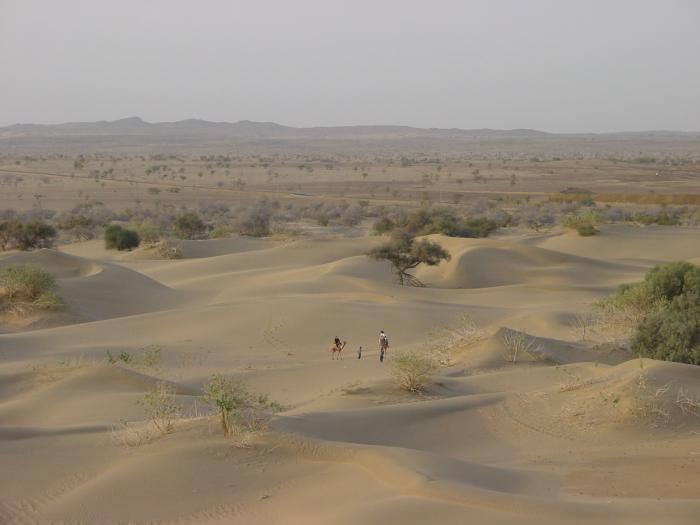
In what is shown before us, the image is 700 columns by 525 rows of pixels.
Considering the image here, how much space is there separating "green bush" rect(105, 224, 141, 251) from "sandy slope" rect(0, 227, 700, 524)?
14845 mm

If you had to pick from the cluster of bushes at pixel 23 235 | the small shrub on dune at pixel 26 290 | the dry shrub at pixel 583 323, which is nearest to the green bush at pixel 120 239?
the cluster of bushes at pixel 23 235

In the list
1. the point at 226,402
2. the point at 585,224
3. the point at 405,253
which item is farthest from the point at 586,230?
the point at 226,402

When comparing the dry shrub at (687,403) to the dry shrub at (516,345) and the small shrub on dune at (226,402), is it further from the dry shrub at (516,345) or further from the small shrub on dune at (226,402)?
the small shrub on dune at (226,402)

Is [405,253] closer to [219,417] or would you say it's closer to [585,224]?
[585,224]

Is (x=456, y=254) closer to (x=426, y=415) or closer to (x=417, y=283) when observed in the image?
(x=417, y=283)

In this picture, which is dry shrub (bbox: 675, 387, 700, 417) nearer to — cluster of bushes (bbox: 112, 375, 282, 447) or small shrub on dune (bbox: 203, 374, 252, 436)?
cluster of bushes (bbox: 112, 375, 282, 447)

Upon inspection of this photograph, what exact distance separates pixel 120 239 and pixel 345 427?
29813mm

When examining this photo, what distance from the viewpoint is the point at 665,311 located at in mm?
16156

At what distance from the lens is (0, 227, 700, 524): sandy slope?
7570mm

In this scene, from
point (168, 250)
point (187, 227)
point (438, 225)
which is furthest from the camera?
point (187, 227)

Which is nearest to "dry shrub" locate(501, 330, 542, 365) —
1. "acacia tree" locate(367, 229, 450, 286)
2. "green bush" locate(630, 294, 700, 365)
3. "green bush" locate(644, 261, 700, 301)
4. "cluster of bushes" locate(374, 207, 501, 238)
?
"green bush" locate(630, 294, 700, 365)

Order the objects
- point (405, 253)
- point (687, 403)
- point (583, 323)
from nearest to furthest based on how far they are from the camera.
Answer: point (687, 403)
point (583, 323)
point (405, 253)

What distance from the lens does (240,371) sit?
15508 mm

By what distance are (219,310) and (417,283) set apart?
33.8 feet
